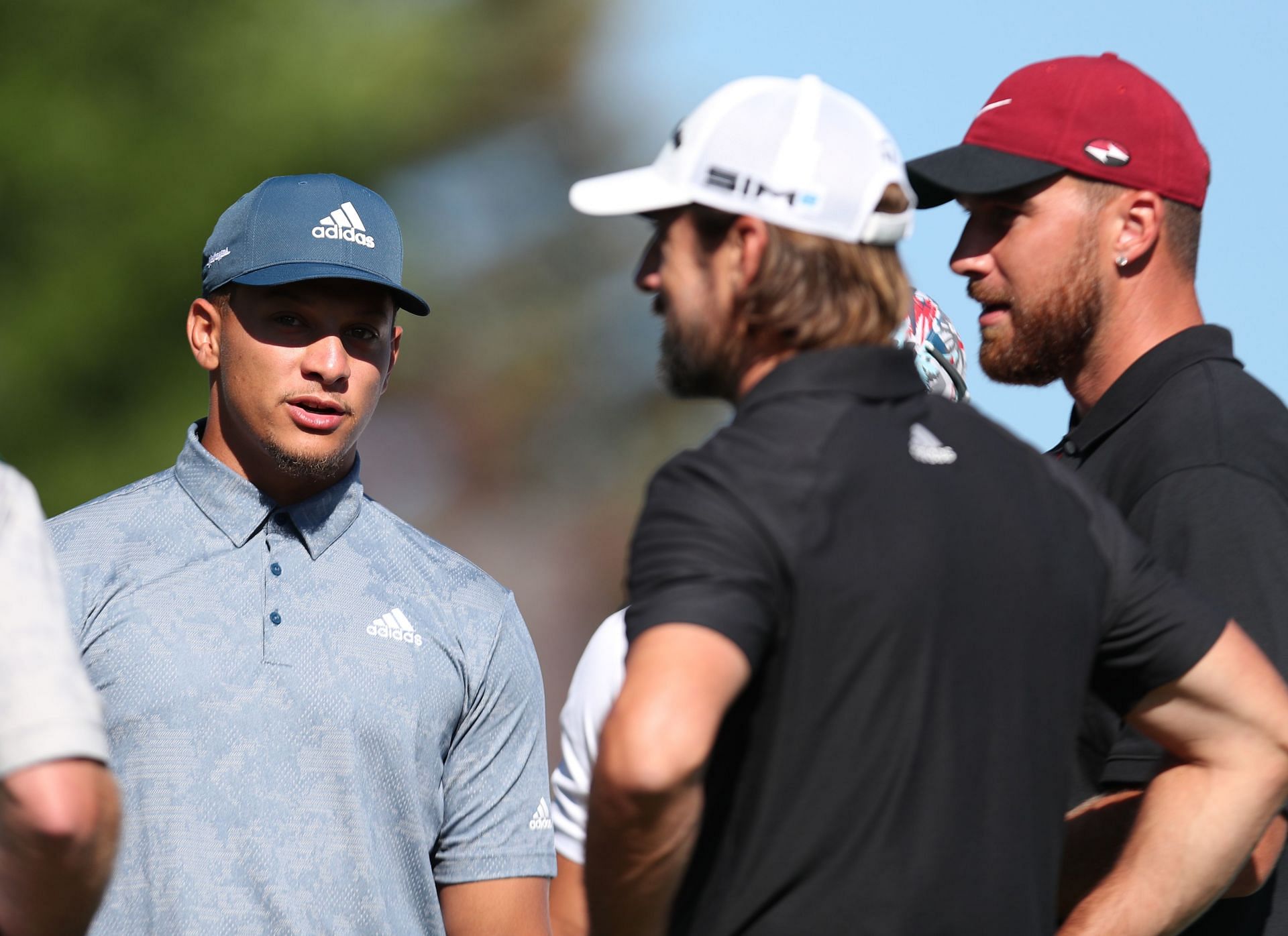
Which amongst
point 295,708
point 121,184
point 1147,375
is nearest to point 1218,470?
point 1147,375

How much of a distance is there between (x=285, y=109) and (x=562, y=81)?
150 inches

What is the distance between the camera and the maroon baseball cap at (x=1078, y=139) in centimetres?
323

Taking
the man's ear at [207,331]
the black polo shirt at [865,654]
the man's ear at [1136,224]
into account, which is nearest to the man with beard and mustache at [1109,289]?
the man's ear at [1136,224]

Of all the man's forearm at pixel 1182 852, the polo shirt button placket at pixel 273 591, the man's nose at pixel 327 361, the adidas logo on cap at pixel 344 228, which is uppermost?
the adidas logo on cap at pixel 344 228

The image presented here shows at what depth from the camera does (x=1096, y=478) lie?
3.03 m

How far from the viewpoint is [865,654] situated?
7.16ft

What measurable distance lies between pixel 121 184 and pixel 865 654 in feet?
42.3

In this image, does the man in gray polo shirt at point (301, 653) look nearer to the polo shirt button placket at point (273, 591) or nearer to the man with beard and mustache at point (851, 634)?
the polo shirt button placket at point (273, 591)

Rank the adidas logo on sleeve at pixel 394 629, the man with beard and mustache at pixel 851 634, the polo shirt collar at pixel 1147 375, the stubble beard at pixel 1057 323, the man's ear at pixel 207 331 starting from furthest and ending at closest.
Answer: the man's ear at pixel 207 331 → the adidas logo on sleeve at pixel 394 629 → the stubble beard at pixel 1057 323 → the polo shirt collar at pixel 1147 375 → the man with beard and mustache at pixel 851 634

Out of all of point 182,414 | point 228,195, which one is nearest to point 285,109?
point 228,195

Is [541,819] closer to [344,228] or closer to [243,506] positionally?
[243,506]

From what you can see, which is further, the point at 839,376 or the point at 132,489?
the point at 132,489

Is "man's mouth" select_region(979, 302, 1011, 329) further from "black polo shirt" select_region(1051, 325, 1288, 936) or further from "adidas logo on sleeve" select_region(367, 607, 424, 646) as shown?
"adidas logo on sleeve" select_region(367, 607, 424, 646)

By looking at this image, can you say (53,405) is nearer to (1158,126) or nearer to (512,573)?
(512,573)
